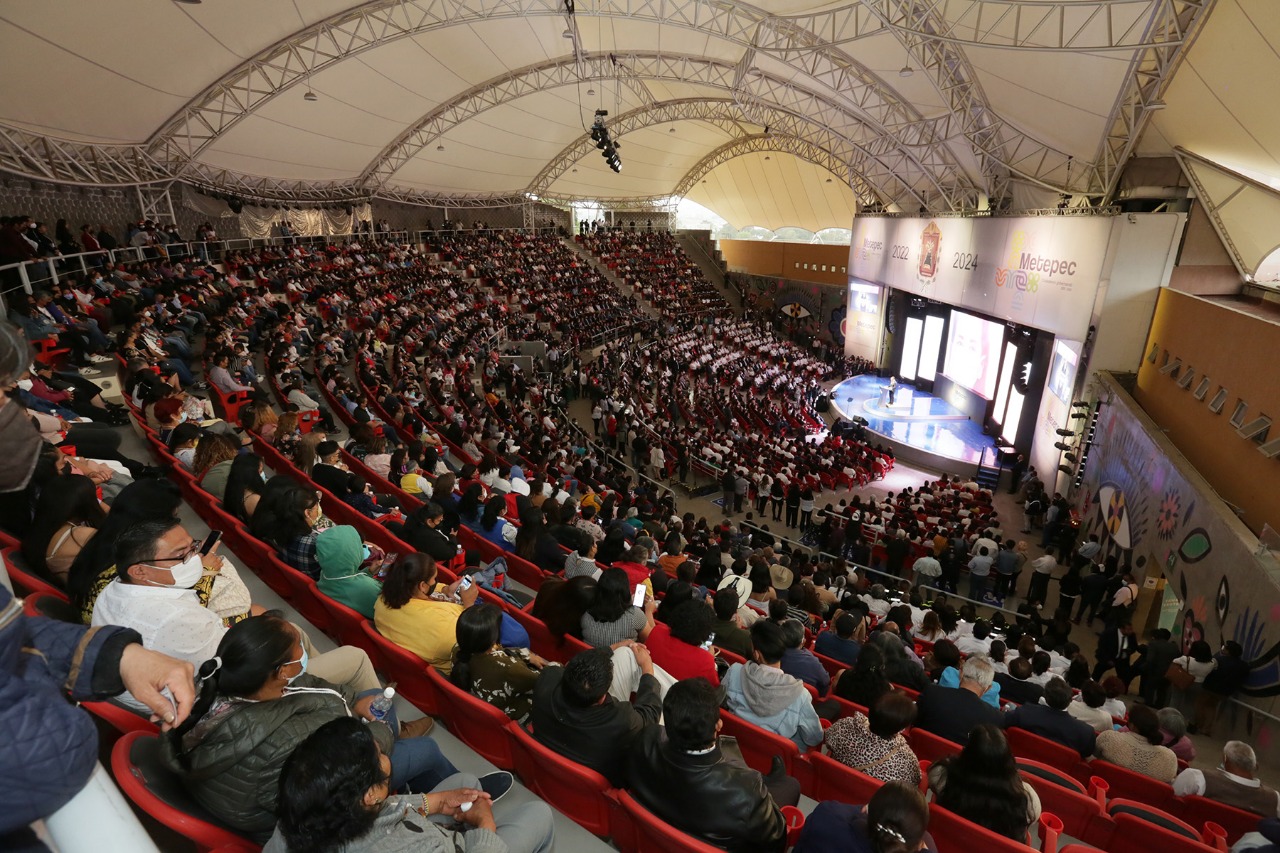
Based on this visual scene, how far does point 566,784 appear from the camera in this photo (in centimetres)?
257

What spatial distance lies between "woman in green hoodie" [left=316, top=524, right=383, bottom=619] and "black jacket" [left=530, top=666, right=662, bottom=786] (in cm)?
133

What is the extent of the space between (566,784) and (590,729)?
0.98ft

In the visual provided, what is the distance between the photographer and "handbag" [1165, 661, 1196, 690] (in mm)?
5980

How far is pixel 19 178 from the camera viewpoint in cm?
1306

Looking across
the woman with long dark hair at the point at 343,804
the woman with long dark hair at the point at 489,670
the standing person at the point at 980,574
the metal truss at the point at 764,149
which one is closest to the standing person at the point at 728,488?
the standing person at the point at 980,574

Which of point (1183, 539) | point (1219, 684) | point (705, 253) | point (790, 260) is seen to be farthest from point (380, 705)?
point (705, 253)

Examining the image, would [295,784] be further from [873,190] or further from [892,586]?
[873,190]

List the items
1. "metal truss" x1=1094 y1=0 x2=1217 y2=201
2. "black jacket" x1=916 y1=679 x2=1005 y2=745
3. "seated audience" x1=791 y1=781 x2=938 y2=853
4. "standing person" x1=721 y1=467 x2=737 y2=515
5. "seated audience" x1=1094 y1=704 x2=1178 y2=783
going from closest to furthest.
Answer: "seated audience" x1=791 y1=781 x2=938 y2=853 → "black jacket" x1=916 y1=679 x2=1005 y2=745 → "seated audience" x1=1094 y1=704 x2=1178 y2=783 → "metal truss" x1=1094 y1=0 x2=1217 y2=201 → "standing person" x1=721 y1=467 x2=737 y2=515

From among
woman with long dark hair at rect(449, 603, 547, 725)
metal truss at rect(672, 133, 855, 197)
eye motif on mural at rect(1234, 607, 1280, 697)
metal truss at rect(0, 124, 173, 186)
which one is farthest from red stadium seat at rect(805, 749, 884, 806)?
metal truss at rect(672, 133, 855, 197)

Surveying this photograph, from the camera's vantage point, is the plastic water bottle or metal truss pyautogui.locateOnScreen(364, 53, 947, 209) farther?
metal truss pyautogui.locateOnScreen(364, 53, 947, 209)

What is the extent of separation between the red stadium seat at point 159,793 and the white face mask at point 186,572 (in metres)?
0.54

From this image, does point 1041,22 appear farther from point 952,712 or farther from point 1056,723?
point 952,712

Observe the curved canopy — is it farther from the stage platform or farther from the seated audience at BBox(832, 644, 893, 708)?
the seated audience at BBox(832, 644, 893, 708)

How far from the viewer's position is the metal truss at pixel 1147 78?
892 cm
